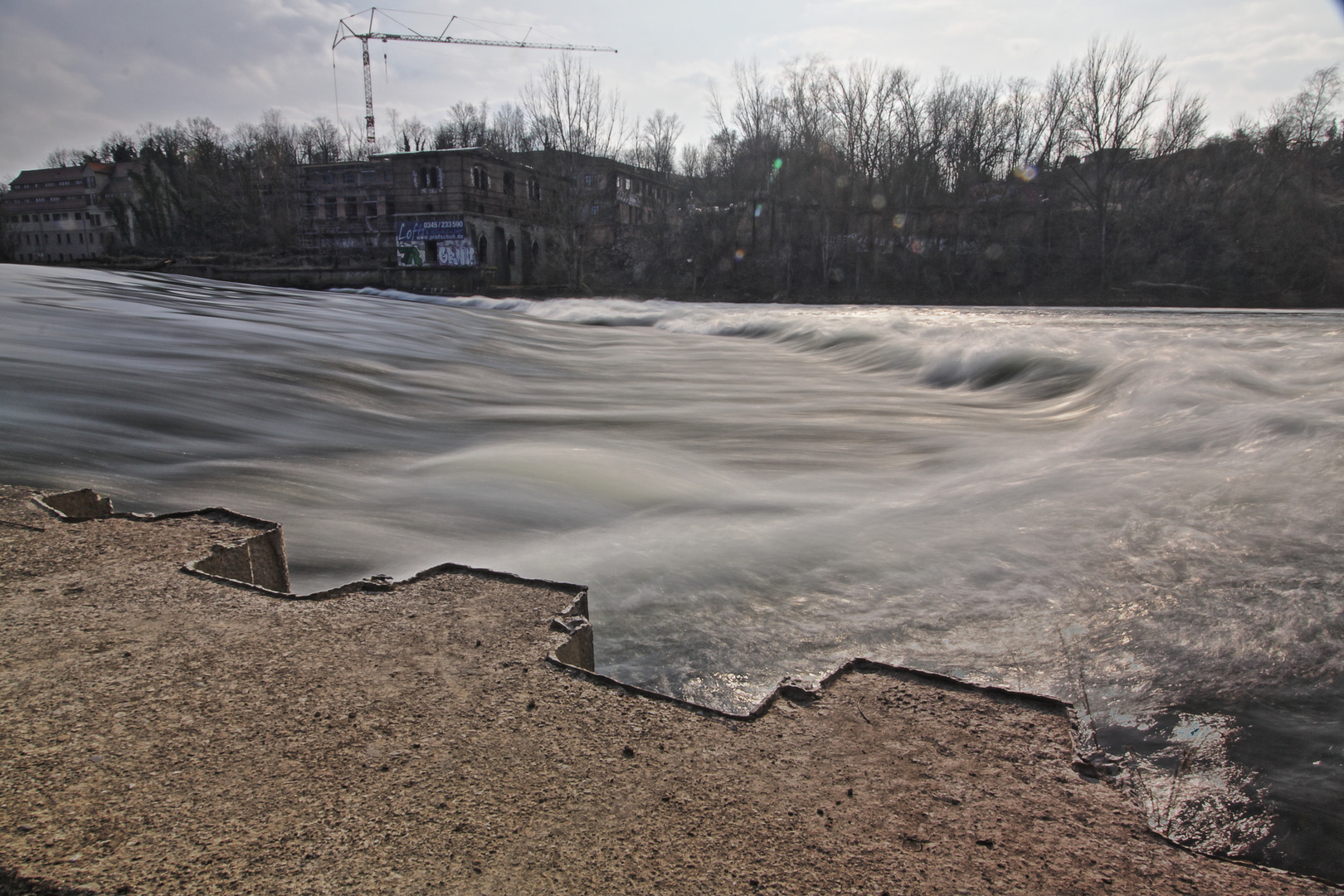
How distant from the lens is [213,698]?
133 centimetres

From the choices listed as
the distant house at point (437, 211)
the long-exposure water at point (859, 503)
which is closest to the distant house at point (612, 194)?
the distant house at point (437, 211)

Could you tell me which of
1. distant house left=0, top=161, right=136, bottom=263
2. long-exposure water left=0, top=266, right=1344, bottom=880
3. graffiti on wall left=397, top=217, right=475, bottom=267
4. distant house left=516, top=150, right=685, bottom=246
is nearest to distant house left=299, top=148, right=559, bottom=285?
graffiti on wall left=397, top=217, right=475, bottom=267

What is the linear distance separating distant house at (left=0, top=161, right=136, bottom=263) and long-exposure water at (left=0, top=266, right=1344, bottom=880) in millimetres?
93329

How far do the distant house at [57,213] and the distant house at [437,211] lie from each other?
124 feet

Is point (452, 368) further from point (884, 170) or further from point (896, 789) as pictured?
point (884, 170)

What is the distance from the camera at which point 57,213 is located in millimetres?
86812

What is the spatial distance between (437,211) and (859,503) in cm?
5054

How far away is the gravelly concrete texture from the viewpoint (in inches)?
38.7

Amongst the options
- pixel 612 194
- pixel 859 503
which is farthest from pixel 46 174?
pixel 859 503

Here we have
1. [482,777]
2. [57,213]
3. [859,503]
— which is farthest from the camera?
[57,213]

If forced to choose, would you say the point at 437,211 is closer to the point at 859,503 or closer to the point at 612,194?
the point at 612,194

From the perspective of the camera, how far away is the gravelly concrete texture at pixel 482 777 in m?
0.98

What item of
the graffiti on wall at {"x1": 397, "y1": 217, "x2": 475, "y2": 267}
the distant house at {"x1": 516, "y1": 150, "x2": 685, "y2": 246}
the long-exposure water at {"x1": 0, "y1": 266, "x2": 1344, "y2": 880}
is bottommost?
the long-exposure water at {"x1": 0, "y1": 266, "x2": 1344, "y2": 880}

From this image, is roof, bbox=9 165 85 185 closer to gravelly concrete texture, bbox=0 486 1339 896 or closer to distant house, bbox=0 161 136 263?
distant house, bbox=0 161 136 263
